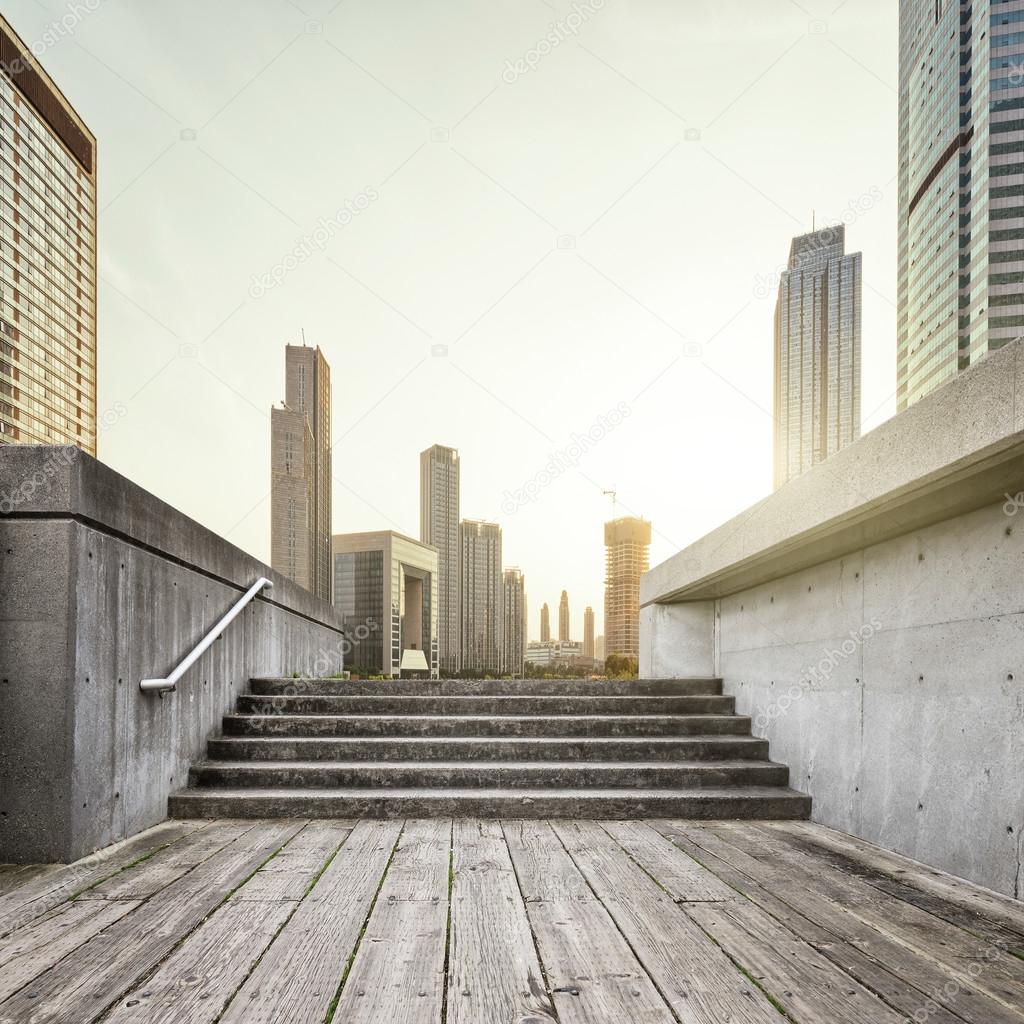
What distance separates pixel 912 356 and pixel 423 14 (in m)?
63.3

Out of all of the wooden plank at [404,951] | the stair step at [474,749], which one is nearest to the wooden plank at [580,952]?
the wooden plank at [404,951]

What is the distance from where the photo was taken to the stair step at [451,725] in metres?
3.75

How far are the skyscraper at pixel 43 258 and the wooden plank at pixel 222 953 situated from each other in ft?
265

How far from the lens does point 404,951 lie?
1617 millimetres

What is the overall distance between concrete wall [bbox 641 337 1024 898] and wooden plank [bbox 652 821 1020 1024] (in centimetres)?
64

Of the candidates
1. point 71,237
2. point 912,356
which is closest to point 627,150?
point 912,356

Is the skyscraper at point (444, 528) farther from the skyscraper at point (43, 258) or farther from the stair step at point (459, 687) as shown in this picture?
the stair step at point (459, 687)

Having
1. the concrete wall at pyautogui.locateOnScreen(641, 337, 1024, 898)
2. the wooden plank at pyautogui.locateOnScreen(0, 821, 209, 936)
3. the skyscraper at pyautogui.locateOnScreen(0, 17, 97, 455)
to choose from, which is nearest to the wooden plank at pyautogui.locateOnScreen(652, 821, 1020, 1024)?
the concrete wall at pyautogui.locateOnScreen(641, 337, 1024, 898)

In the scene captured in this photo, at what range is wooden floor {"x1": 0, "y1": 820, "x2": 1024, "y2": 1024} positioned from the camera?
53.1 inches

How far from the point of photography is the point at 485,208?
780cm

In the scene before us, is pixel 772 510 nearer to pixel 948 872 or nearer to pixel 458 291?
pixel 948 872

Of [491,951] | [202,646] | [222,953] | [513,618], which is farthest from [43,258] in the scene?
[491,951]

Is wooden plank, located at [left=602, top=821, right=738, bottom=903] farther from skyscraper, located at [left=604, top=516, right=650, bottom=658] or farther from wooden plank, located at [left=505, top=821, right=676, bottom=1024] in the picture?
skyscraper, located at [left=604, top=516, right=650, bottom=658]

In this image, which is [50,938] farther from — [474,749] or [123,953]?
[474,749]
